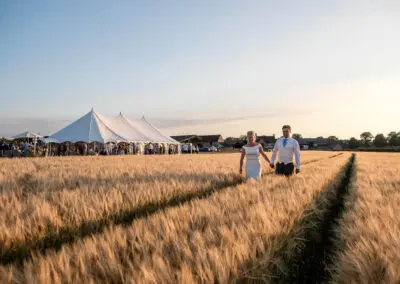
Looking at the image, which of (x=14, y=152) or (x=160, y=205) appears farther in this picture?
(x=14, y=152)

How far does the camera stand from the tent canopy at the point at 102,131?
3322 cm

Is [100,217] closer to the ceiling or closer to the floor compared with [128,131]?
closer to the floor

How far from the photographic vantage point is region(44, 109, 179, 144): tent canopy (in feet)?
109

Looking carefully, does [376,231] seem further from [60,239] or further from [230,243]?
[60,239]

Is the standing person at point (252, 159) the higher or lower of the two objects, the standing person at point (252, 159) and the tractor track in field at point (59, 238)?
the higher

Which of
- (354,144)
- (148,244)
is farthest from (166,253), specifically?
(354,144)

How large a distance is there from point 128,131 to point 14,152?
42.4 ft

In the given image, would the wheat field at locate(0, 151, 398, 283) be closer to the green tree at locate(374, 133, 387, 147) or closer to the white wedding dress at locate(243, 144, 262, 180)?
the white wedding dress at locate(243, 144, 262, 180)

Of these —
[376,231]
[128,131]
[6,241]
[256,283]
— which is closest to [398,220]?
[376,231]

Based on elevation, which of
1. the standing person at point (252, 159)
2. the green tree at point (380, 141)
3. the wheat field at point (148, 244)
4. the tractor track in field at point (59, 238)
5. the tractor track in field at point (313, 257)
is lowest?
the tractor track in field at point (313, 257)

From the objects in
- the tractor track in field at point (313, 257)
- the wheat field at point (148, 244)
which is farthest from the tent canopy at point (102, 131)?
the tractor track in field at point (313, 257)

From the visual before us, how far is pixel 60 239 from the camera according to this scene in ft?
10.1

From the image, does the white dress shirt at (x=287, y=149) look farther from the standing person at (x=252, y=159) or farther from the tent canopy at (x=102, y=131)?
the tent canopy at (x=102, y=131)

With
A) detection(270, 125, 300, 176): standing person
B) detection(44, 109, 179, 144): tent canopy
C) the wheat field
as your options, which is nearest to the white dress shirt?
detection(270, 125, 300, 176): standing person
